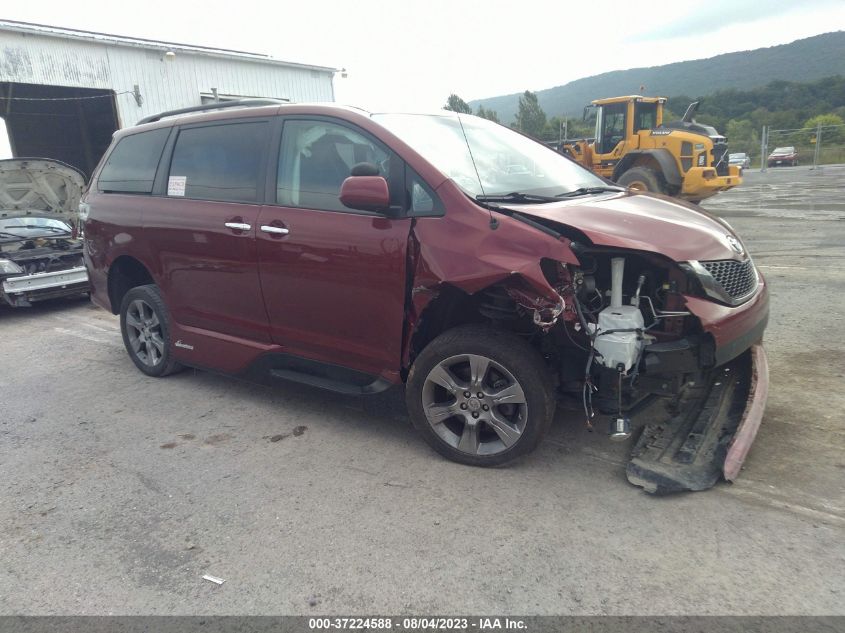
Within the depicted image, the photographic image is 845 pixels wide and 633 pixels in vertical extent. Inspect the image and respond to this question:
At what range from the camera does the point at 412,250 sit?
10.9 ft

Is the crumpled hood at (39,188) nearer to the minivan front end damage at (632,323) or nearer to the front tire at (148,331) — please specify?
the front tire at (148,331)

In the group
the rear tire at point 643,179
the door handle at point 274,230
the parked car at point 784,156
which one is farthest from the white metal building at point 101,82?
the parked car at point 784,156

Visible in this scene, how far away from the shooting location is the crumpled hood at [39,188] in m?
8.73

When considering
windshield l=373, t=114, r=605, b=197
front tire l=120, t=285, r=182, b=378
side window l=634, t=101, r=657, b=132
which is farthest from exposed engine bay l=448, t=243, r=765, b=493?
side window l=634, t=101, r=657, b=132

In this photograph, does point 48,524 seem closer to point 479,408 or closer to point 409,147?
point 479,408

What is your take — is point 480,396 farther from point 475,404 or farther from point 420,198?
point 420,198

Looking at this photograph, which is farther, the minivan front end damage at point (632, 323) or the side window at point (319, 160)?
the side window at point (319, 160)

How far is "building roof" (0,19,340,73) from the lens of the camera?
15000mm

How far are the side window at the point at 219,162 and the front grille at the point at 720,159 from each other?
1310cm

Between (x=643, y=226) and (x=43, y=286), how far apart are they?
23.9ft

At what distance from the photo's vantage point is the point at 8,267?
742cm

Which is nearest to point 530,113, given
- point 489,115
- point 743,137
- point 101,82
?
point 743,137

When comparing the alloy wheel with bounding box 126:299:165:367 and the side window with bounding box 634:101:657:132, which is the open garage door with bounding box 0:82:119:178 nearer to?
the side window with bounding box 634:101:657:132

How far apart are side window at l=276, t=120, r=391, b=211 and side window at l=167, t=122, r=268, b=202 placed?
241mm
